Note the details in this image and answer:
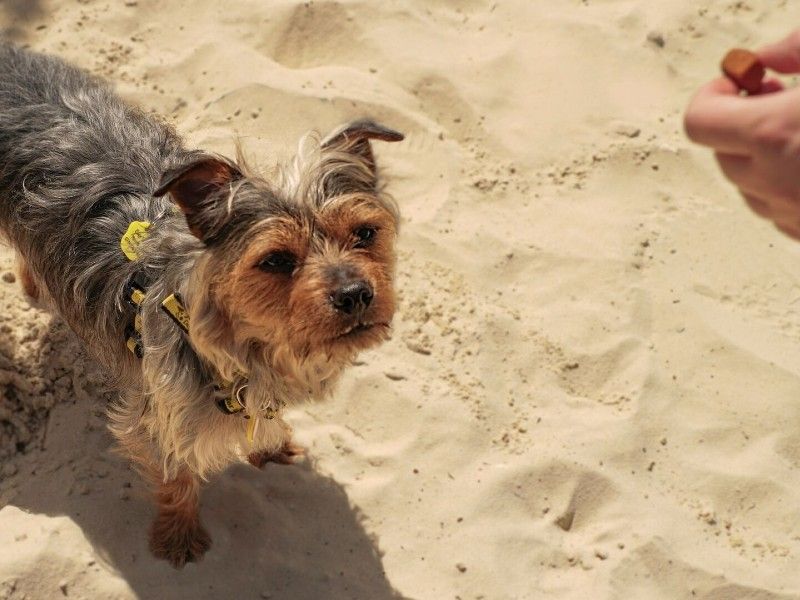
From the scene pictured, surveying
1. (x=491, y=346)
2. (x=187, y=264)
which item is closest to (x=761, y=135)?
(x=187, y=264)

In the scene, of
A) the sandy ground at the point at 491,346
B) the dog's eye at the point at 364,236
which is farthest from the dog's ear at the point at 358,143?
the sandy ground at the point at 491,346

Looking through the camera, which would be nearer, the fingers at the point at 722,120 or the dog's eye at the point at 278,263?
the fingers at the point at 722,120

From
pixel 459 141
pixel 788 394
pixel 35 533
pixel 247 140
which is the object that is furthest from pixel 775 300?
pixel 35 533

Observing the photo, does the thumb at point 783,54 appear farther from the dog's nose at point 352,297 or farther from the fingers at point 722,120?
the dog's nose at point 352,297

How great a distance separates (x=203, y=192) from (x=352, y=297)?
0.63 m

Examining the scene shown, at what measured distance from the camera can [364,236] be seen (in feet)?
11.1

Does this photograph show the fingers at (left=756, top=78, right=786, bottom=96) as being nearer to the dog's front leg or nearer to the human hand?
the human hand

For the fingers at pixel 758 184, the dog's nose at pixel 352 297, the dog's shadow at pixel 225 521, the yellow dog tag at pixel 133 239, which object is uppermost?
the fingers at pixel 758 184

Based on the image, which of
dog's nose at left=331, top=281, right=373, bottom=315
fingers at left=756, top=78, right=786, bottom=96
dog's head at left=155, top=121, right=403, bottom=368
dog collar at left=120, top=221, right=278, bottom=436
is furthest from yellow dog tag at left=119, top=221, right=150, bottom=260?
fingers at left=756, top=78, right=786, bottom=96

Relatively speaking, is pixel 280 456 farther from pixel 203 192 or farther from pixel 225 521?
pixel 203 192

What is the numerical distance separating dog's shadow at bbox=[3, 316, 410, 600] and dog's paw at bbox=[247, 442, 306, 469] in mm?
32

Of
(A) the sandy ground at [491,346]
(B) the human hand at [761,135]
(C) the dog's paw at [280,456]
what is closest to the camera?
(B) the human hand at [761,135]

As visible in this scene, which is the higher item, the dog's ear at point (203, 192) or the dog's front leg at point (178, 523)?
the dog's ear at point (203, 192)

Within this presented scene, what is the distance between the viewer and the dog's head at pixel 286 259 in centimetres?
311
